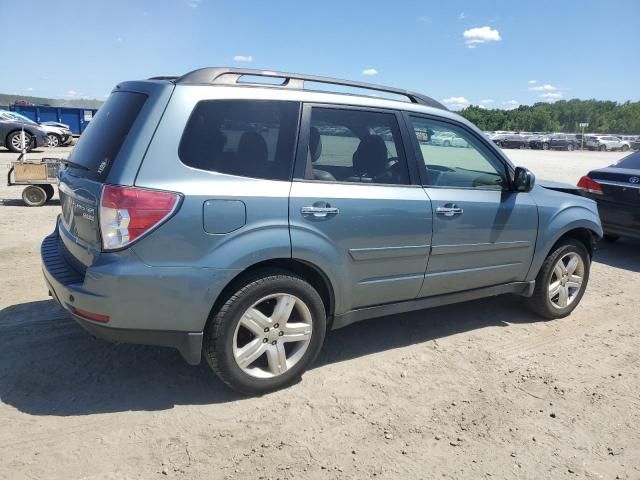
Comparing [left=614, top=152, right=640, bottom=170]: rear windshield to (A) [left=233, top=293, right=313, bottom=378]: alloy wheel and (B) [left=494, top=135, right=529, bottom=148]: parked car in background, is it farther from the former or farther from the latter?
(B) [left=494, top=135, right=529, bottom=148]: parked car in background

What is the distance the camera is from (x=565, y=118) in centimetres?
11419

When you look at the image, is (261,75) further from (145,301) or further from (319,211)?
(145,301)

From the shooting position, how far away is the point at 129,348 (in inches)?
150

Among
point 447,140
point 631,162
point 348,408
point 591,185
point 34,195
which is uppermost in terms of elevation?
point 447,140

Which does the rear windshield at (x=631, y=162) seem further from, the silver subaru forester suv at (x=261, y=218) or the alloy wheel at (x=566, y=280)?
the silver subaru forester suv at (x=261, y=218)

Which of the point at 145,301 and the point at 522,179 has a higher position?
the point at 522,179

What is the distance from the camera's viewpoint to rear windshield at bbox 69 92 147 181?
298 cm

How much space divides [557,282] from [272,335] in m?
2.95

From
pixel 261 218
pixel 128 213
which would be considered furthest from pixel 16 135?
pixel 261 218

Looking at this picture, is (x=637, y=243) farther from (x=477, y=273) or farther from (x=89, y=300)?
(x=89, y=300)

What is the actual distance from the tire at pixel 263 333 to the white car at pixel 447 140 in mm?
1686

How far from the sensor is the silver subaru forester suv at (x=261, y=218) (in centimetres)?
283

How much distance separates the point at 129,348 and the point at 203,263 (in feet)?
4.39

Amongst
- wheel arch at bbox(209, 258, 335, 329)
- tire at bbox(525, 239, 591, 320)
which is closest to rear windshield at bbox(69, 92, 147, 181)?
wheel arch at bbox(209, 258, 335, 329)
